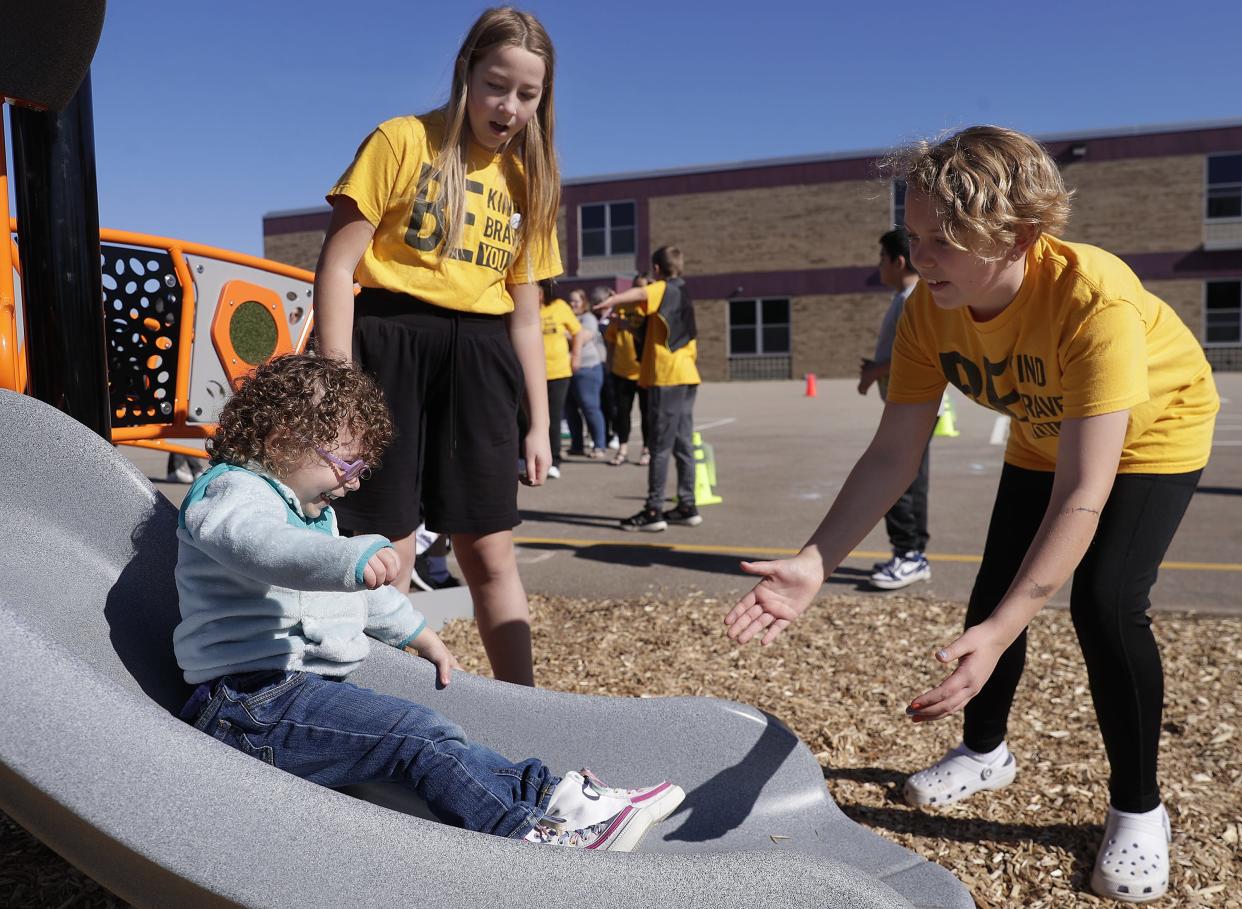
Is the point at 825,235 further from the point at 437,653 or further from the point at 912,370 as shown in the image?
the point at 437,653

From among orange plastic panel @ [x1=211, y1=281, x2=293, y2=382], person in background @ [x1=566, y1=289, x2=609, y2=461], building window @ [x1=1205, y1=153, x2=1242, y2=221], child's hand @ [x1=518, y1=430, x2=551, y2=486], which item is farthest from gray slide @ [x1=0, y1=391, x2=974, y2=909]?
building window @ [x1=1205, y1=153, x2=1242, y2=221]

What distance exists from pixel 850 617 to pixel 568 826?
9.57 feet

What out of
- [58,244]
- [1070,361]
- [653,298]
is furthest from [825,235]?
[58,244]

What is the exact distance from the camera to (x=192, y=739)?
1.31 m

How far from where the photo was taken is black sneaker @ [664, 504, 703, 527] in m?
7.14

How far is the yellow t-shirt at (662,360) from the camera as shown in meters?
6.97

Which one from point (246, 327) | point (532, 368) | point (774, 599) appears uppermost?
point (246, 327)

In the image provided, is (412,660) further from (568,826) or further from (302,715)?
(568,826)

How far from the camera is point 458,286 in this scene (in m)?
2.71

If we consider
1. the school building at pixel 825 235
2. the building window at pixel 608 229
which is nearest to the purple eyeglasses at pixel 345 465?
the school building at pixel 825 235

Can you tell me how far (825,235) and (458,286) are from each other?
1101 inches

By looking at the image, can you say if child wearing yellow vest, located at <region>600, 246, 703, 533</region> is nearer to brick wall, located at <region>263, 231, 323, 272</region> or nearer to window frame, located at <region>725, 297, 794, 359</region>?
window frame, located at <region>725, 297, 794, 359</region>

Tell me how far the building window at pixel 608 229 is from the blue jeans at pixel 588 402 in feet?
66.8

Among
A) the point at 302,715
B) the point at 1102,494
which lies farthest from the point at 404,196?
the point at 1102,494
